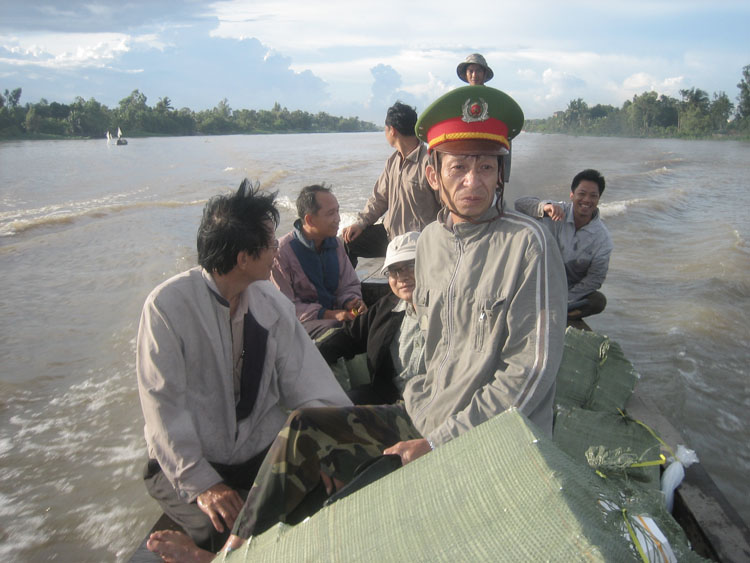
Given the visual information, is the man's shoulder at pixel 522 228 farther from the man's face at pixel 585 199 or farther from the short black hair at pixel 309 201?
the man's face at pixel 585 199

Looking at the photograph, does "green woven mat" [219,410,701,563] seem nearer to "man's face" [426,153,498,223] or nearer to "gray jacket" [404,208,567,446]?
"gray jacket" [404,208,567,446]

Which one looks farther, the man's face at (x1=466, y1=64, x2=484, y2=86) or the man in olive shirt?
the man's face at (x1=466, y1=64, x2=484, y2=86)

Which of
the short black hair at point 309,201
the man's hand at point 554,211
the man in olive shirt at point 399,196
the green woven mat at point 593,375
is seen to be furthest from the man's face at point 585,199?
the short black hair at point 309,201

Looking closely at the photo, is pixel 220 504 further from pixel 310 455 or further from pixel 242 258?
pixel 242 258

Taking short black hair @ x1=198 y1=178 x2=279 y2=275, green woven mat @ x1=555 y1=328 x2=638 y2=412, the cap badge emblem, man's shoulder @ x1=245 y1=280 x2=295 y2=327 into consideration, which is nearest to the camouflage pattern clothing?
man's shoulder @ x1=245 y1=280 x2=295 y2=327

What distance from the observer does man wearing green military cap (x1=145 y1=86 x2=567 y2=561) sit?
159 cm

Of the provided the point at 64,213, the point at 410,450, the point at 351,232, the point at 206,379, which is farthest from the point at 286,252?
the point at 64,213

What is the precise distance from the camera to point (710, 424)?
407 centimetres

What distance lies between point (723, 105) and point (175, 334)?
8658 cm

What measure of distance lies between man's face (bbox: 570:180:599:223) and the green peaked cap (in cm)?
278

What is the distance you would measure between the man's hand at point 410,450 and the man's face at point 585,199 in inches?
127

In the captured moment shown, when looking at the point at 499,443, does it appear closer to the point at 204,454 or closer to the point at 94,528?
the point at 204,454

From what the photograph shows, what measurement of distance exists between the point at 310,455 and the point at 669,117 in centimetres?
9305

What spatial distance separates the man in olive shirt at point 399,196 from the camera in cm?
439
